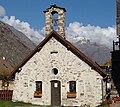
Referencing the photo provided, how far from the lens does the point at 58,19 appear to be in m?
22.9

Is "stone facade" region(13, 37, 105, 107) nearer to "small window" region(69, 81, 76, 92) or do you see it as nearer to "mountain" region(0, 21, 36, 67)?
"small window" region(69, 81, 76, 92)

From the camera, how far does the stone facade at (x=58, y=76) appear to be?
20523 mm

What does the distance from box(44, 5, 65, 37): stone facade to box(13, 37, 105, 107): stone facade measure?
1308 millimetres

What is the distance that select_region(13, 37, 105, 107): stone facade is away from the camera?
20.5 m

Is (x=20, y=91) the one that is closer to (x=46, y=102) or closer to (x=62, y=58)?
(x=46, y=102)

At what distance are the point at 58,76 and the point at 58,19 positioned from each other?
4.83m

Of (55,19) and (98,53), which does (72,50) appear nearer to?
(55,19)

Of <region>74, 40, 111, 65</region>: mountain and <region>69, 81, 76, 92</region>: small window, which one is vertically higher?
<region>74, 40, 111, 65</region>: mountain

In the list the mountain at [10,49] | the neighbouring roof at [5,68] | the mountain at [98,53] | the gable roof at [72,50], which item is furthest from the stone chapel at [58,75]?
the mountain at [98,53]

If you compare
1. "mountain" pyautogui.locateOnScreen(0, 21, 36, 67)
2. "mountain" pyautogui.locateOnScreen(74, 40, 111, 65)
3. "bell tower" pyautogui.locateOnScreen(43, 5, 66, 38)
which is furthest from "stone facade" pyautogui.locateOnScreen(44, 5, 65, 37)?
"mountain" pyautogui.locateOnScreen(74, 40, 111, 65)

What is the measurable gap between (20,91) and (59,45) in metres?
5.08

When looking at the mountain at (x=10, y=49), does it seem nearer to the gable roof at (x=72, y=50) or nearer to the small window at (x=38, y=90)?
the small window at (x=38, y=90)

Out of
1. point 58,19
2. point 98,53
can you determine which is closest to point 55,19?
point 58,19

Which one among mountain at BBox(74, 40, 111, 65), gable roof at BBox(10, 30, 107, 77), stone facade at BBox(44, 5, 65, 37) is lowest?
gable roof at BBox(10, 30, 107, 77)
